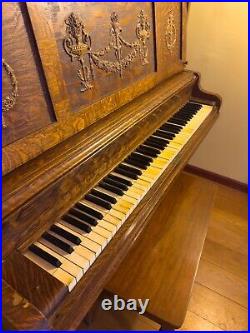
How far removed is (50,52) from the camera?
0.83 m

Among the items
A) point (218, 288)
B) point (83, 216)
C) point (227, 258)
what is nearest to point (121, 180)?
point (83, 216)

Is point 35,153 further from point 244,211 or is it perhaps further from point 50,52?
point 244,211

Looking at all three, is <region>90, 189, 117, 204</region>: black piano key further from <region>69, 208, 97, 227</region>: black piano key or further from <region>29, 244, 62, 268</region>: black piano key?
<region>29, 244, 62, 268</region>: black piano key

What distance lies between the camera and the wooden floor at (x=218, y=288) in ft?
4.89

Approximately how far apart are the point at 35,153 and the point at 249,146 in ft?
6.60

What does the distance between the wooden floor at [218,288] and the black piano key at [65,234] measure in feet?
3.02

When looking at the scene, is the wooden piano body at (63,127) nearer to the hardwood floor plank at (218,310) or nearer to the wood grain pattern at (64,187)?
the wood grain pattern at (64,187)

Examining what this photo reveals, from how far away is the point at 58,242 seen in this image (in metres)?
0.81

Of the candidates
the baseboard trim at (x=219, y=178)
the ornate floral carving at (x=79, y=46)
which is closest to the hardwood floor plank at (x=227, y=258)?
the baseboard trim at (x=219, y=178)

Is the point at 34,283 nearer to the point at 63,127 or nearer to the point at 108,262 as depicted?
the point at 108,262

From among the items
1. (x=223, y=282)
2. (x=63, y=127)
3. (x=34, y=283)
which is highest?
A: (x=63, y=127)

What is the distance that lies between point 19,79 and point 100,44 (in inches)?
16.5

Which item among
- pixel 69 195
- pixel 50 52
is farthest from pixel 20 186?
pixel 50 52

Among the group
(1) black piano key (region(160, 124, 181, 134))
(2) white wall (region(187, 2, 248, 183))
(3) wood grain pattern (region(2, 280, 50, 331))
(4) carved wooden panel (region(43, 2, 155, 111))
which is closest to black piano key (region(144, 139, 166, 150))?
(1) black piano key (region(160, 124, 181, 134))
